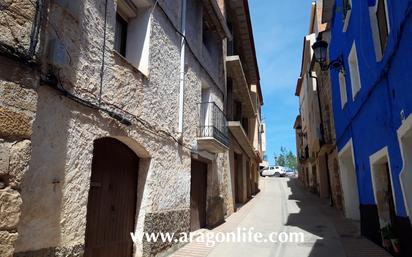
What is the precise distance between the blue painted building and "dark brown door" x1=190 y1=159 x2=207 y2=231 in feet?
13.6

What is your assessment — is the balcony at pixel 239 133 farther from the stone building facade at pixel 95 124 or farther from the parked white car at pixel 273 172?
the parked white car at pixel 273 172

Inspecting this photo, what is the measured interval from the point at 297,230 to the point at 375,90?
14.8 ft

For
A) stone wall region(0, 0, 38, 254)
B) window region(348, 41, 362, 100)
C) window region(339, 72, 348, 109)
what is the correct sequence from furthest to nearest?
window region(339, 72, 348, 109) → window region(348, 41, 362, 100) → stone wall region(0, 0, 38, 254)

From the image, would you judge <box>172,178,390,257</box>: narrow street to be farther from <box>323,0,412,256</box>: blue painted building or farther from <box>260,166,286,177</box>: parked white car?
<box>260,166,286,177</box>: parked white car

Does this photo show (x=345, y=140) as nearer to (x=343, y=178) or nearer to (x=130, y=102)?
(x=343, y=178)

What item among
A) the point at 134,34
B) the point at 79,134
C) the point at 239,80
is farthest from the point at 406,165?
the point at 239,80

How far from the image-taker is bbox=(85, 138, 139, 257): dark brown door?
4.74 meters

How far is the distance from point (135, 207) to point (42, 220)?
7.77ft

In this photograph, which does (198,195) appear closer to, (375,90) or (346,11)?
(375,90)

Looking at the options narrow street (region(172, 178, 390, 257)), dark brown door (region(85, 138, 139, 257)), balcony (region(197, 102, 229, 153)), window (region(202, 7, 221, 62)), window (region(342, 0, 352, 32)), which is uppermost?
window (region(202, 7, 221, 62))

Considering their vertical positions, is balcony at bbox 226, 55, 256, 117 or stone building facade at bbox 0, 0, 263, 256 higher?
balcony at bbox 226, 55, 256, 117

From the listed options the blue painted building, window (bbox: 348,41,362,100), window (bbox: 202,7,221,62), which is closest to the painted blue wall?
the blue painted building

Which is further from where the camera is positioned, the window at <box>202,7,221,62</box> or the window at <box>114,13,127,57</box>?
the window at <box>202,7,221,62</box>

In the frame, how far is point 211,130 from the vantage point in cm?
918
